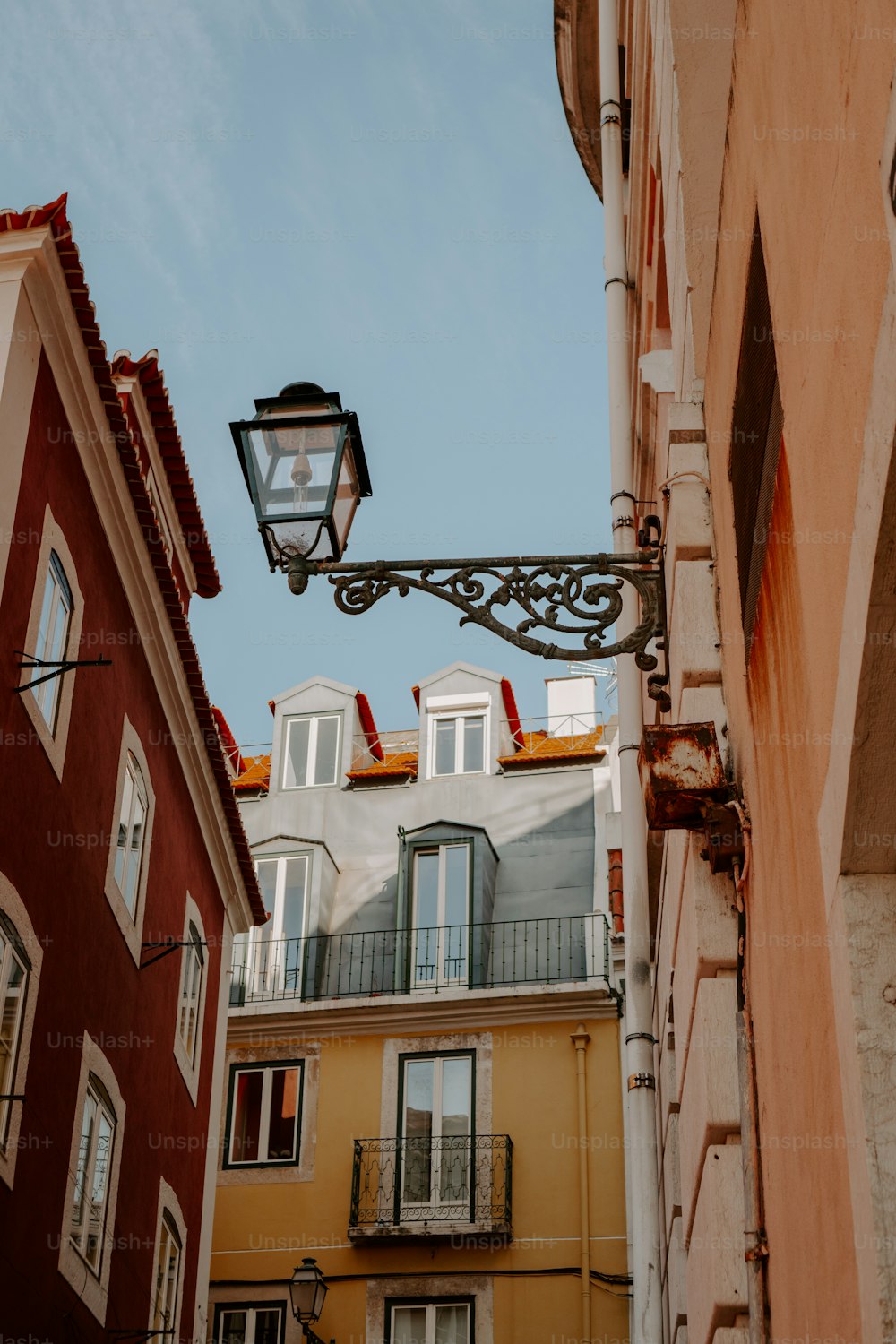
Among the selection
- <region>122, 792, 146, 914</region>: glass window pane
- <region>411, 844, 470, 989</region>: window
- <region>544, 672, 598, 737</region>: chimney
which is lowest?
<region>122, 792, 146, 914</region>: glass window pane

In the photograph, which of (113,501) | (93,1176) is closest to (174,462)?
(113,501)

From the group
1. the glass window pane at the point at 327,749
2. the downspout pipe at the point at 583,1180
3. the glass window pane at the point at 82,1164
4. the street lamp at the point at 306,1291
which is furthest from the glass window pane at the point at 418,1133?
the glass window pane at the point at 82,1164

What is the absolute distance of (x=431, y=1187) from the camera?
21.7m

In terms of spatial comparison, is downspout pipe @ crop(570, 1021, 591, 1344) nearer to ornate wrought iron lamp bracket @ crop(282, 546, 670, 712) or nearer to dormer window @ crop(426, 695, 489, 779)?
dormer window @ crop(426, 695, 489, 779)

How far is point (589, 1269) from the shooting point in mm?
→ 20625

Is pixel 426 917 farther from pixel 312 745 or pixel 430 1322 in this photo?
pixel 430 1322

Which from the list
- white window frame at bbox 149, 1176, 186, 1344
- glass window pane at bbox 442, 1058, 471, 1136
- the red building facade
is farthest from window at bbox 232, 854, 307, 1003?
white window frame at bbox 149, 1176, 186, 1344

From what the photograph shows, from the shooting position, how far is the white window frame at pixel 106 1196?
1228cm

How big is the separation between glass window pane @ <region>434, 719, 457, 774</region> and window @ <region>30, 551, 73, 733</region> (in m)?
14.4

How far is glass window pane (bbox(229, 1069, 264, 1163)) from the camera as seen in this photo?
22891mm

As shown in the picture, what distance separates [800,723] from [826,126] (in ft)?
4.80

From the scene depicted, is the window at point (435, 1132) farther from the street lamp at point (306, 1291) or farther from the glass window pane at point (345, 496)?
the glass window pane at point (345, 496)

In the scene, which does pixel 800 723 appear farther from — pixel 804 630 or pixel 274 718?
pixel 274 718

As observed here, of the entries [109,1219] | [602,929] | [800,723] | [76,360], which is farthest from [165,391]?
[800,723]
